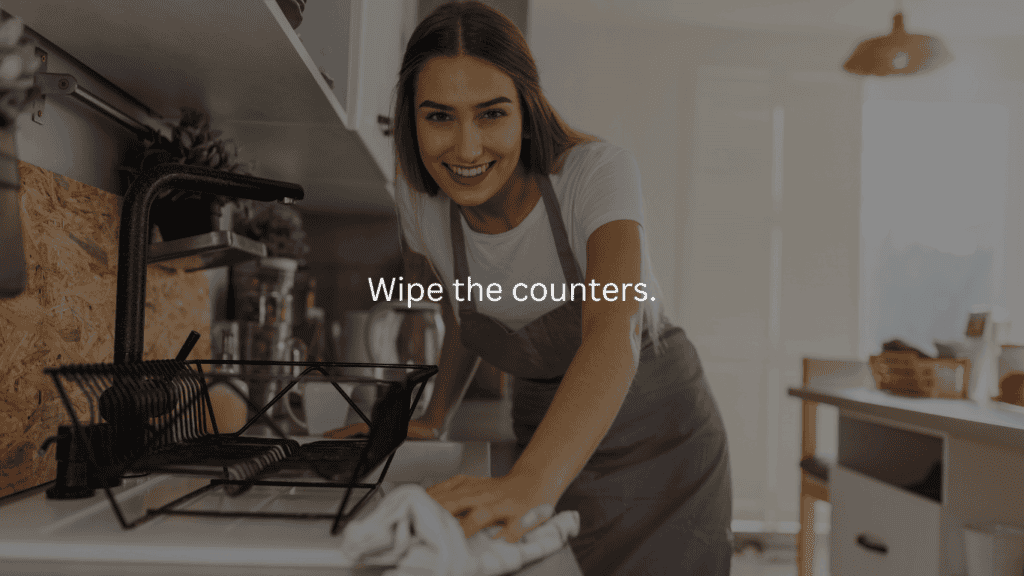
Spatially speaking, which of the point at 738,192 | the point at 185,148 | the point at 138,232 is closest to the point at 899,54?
the point at 738,192

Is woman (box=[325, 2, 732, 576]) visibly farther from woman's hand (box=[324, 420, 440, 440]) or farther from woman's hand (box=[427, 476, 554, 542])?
woman's hand (box=[427, 476, 554, 542])

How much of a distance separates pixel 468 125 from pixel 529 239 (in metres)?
0.22

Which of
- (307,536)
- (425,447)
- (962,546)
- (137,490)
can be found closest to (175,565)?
(307,536)

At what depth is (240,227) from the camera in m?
1.16

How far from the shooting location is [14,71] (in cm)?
41

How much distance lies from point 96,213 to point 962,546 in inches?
67.8

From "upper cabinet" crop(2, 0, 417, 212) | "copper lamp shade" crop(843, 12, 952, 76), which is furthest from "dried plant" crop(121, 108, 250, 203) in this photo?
"copper lamp shade" crop(843, 12, 952, 76)

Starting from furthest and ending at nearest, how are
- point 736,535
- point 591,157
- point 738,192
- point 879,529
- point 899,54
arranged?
point 738,192 < point 736,535 < point 899,54 < point 879,529 < point 591,157

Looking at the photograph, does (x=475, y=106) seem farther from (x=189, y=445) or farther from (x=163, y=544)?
(x=163, y=544)

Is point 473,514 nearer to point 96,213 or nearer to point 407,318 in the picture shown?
point 96,213

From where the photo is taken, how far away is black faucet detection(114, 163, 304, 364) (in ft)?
1.67

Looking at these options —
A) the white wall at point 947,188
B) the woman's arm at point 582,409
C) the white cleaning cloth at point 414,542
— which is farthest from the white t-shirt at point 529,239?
the white wall at point 947,188

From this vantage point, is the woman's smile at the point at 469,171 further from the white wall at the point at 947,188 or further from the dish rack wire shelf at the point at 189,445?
the white wall at the point at 947,188

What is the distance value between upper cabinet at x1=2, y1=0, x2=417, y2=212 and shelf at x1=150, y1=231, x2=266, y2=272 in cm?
15
